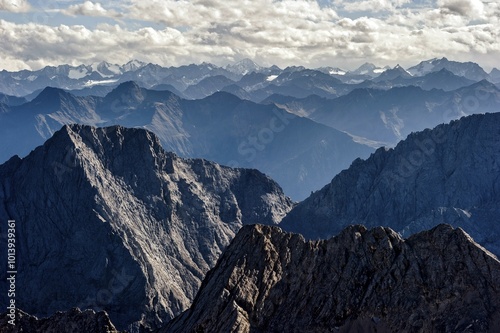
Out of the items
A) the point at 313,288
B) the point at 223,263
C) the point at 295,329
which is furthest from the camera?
the point at 223,263

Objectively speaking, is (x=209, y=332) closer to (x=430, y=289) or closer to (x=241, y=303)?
(x=241, y=303)

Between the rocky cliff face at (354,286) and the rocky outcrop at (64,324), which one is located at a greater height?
the rocky outcrop at (64,324)

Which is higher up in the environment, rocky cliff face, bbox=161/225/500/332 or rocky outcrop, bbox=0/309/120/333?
rocky outcrop, bbox=0/309/120/333

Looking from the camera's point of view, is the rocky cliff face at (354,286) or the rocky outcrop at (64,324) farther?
the rocky outcrop at (64,324)

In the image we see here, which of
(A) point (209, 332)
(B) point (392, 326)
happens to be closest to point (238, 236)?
(A) point (209, 332)

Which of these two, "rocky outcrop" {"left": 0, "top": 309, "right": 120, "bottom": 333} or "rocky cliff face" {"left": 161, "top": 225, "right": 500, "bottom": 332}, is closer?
"rocky cliff face" {"left": 161, "top": 225, "right": 500, "bottom": 332}
